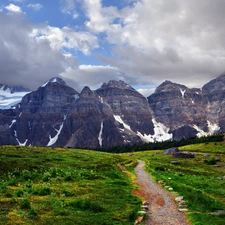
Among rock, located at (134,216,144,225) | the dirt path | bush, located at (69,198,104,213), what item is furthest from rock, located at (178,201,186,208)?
bush, located at (69,198,104,213)

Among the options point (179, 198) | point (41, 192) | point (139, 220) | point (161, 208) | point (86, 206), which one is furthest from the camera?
point (179, 198)

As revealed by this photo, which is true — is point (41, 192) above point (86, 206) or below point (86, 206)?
above

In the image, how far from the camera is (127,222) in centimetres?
2402

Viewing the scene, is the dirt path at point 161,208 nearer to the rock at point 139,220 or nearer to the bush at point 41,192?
the rock at point 139,220

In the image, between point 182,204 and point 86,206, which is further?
point 182,204

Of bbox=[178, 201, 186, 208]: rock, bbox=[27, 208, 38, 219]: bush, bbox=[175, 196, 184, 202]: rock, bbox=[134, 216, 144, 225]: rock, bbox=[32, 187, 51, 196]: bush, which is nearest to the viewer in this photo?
bbox=[27, 208, 38, 219]: bush

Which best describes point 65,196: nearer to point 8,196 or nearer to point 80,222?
point 8,196

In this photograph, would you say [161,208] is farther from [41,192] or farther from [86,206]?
[41,192]

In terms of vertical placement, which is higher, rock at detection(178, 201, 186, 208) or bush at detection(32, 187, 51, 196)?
bush at detection(32, 187, 51, 196)

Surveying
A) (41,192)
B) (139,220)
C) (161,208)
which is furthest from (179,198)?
(41,192)

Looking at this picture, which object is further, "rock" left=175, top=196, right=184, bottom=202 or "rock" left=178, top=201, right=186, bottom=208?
"rock" left=175, top=196, right=184, bottom=202

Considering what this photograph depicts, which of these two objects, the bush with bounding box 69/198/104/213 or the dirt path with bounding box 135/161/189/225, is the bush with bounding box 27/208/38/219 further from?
the dirt path with bounding box 135/161/189/225

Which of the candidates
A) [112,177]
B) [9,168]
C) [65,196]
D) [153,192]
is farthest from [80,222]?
[9,168]

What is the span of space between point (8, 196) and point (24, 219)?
30.7ft
